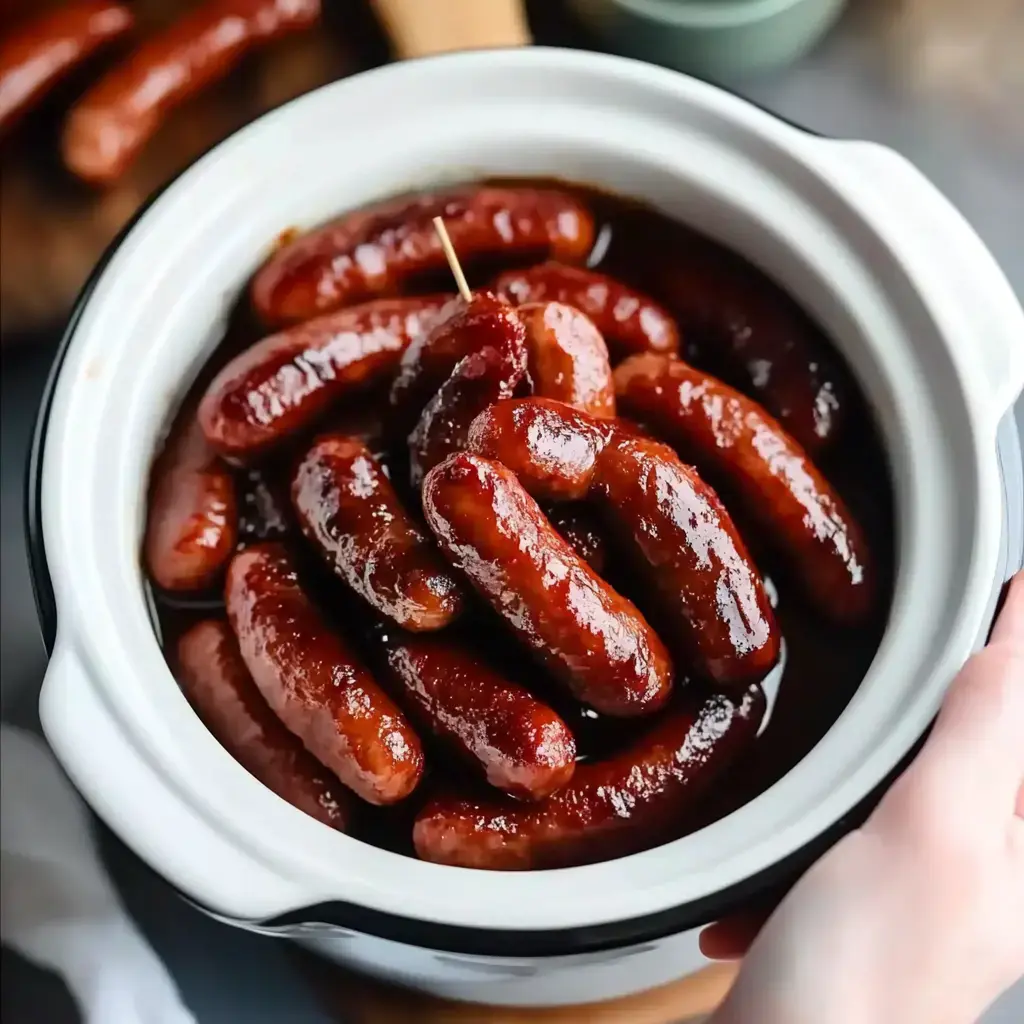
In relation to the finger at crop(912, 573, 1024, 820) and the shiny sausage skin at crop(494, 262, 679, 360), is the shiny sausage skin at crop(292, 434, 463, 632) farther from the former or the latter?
the finger at crop(912, 573, 1024, 820)

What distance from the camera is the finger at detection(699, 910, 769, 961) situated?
100cm

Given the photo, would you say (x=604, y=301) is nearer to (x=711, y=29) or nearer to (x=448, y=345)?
(x=448, y=345)

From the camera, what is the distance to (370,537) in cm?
113

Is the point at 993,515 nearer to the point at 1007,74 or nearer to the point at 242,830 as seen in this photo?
the point at 242,830

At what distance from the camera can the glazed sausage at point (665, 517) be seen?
107 centimetres

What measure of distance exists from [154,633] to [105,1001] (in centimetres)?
43

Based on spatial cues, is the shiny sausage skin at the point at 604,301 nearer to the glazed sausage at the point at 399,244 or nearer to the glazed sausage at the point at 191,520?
the glazed sausage at the point at 399,244

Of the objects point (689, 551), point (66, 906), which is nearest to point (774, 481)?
point (689, 551)

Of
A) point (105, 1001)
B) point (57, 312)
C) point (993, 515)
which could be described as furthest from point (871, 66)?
point (105, 1001)

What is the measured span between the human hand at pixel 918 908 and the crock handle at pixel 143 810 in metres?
0.37

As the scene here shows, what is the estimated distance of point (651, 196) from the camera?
4.50 feet

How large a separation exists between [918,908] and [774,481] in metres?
0.43

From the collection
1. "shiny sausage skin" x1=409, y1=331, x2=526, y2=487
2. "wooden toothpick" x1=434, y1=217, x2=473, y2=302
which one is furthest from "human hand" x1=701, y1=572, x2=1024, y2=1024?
"wooden toothpick" x1=434, y1=217, x2=473, y2=302

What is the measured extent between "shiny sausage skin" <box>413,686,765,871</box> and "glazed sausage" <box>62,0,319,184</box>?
97 centimetres
